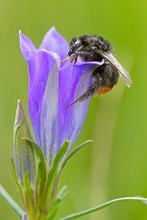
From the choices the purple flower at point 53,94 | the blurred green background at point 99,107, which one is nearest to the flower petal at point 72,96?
the purple flower at point 53,94

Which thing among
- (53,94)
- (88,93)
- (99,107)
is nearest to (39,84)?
(53,94)

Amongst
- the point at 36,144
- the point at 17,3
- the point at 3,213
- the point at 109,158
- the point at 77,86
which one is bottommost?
the point at 3,213

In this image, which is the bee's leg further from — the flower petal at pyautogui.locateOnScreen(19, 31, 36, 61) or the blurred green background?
the blurred green background

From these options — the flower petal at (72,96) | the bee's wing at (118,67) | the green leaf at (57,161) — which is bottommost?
the green leaf at (57,161)

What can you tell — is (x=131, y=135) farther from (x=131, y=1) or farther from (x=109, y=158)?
(x=131, y=1)

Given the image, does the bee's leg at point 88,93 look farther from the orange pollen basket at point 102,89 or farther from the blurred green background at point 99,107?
the blurred green background at point 99,107

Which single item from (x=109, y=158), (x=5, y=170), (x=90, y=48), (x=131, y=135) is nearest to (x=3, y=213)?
(x=5, y=170)
